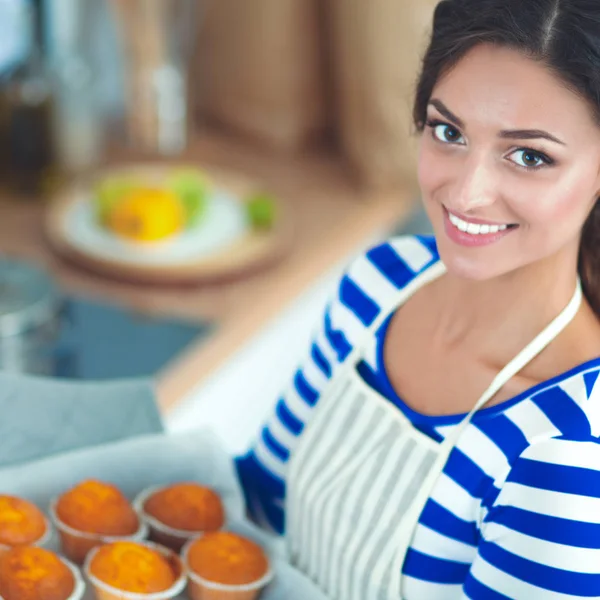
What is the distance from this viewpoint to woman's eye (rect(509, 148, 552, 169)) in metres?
0.65

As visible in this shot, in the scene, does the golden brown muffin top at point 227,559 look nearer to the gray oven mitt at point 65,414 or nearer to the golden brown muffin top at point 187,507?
the golden brown muffin top at point 187,507

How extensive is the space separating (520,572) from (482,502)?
0.20 feet

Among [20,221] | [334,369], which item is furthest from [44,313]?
[334,369]

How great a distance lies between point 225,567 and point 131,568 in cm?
7

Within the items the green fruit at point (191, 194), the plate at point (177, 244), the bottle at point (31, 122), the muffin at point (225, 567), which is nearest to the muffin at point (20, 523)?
the muffin at point (225, 567)

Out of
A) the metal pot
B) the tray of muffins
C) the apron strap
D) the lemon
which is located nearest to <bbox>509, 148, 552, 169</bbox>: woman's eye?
the apron strap

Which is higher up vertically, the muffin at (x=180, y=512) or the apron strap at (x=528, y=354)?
the apron strap at (x=528, y=354)

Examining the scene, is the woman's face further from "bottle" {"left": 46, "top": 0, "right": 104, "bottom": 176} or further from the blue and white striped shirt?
"bottle" {"left": 46, "top": 0, "right": 104, "bottom": 176}

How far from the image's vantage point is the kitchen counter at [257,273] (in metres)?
1.37

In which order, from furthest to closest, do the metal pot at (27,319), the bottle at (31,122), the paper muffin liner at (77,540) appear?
the bottle at (31,122), the metal pot at (27,319), the paper muffin liner at (77,540)

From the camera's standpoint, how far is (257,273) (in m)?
1.51

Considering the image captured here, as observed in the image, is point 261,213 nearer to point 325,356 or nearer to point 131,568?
point 325,356

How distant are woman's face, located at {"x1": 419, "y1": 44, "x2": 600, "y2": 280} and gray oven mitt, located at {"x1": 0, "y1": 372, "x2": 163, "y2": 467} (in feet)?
0.95

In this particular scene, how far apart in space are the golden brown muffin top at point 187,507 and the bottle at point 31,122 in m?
0.95
